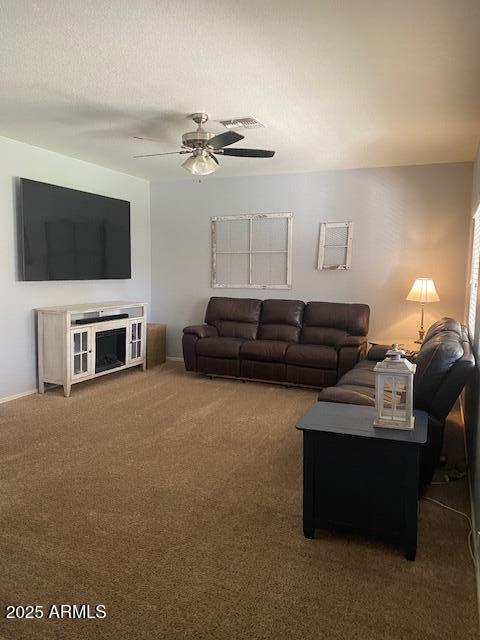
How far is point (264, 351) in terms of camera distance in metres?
5.25

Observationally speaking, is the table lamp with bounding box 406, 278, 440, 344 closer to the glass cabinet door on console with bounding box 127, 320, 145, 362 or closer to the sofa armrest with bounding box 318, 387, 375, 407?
the sofa armrest with bounding box 318, 387, 375, 407

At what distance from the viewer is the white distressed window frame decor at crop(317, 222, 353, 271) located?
5.68 m

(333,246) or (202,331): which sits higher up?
(333,246)

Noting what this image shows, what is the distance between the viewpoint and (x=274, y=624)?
1762mm

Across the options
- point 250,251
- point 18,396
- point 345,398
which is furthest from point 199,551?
point 250,251

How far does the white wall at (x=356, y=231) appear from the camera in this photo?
5254 millimetres

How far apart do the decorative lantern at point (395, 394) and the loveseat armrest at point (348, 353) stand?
2.59 meters

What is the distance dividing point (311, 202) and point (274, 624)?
4861 millimetres

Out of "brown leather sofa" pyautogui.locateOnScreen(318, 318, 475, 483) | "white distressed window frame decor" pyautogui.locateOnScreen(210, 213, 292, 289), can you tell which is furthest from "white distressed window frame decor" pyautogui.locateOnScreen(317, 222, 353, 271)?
"brown leather sofa" pyautogui.locateOnScreen(318, 318, 475, 483)

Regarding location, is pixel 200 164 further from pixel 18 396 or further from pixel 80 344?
pixel 18 396

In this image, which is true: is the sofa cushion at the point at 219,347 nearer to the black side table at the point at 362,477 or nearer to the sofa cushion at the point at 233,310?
the sofa cushion at the point at 233,310

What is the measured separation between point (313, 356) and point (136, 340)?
7.10 ft

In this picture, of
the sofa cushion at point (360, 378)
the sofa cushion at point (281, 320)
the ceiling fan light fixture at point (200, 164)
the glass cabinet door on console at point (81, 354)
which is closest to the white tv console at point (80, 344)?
the glass cabinet door on console at point (81, 354)

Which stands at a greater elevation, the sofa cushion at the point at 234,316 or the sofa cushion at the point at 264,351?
the sofa cushion at the point at 234,316
